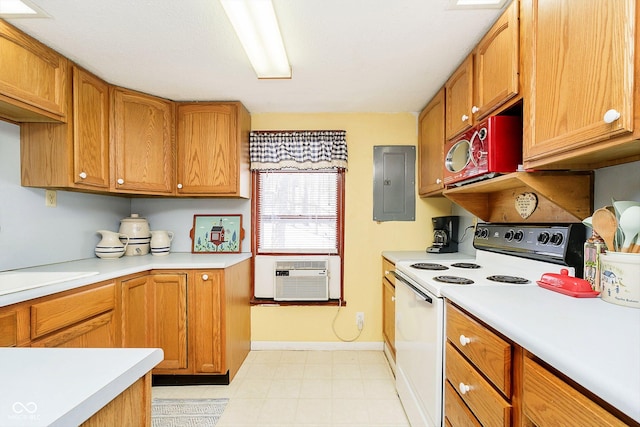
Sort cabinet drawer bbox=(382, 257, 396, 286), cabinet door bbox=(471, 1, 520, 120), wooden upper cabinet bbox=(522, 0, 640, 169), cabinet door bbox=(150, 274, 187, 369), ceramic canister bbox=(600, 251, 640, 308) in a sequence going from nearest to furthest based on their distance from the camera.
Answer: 1. wooden upper cabinet bbox=(522, 0, 640, 169)
2. ceramic canister bbox=(600, 251, 640, 308)
3. cabinet door bbox=(471, 1, 520, 120)
4. cabinet door bbox=(150, 274, 187, 369)
5. cabinet drawer bbox=(382, 257, 396, 286)

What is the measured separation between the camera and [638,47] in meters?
0.76

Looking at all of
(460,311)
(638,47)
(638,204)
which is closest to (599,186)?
(638,204)

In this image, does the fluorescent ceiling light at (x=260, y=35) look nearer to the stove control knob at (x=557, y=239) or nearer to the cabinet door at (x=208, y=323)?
the cabinet door at (x=208, y=323)

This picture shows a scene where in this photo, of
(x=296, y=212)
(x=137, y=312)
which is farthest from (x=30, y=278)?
(x=296, y=212)

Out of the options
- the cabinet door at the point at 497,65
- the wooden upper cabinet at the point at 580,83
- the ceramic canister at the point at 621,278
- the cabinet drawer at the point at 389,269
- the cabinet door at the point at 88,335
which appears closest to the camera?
the wooden upper cabinet at the point at 580,83

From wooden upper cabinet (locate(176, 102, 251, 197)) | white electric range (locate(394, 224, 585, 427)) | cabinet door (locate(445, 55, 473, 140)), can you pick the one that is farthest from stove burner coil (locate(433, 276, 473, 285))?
wooden upper cabinet (locate(176, 102, 251, 197))

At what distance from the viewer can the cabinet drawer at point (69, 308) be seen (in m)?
1.30

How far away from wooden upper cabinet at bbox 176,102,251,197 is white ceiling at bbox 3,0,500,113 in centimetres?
13

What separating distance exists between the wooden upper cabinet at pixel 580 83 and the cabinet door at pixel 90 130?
2398 mm

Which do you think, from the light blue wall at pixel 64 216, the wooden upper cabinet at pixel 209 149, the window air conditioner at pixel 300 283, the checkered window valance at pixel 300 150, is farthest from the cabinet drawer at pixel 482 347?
the light blue wall at pixel 64 216

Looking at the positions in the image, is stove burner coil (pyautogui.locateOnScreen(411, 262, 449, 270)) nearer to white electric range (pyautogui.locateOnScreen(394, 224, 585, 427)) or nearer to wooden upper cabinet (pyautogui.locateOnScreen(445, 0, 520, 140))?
white electric range (pyautogui.locateOnScreen(394, 224, 585, 427))

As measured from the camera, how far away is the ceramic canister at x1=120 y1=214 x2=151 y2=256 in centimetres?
245

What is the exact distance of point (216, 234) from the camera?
8.80 feet

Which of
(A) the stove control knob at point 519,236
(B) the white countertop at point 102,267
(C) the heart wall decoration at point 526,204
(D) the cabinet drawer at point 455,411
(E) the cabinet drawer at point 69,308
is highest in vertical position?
(C) the heart wall decoration at point 526,204
